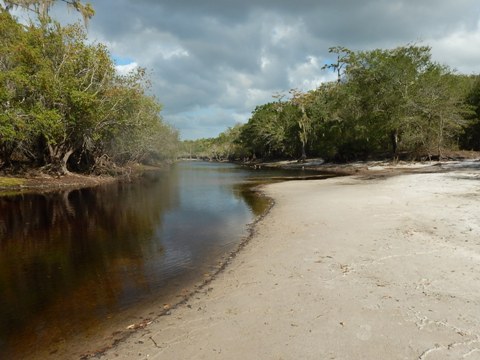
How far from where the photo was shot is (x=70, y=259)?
1147 centimetres

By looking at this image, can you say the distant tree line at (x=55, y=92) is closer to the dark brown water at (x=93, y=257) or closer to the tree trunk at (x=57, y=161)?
the tree trunk at (x=57, y=161)

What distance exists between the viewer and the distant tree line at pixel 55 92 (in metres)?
28.8

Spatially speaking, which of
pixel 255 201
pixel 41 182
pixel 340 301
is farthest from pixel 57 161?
pixel 340 301

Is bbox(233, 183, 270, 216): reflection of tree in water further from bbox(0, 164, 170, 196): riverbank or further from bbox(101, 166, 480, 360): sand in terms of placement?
bbox(0, 164, 170, 196): riverbank

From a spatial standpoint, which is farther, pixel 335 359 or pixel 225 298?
pixel 225 298

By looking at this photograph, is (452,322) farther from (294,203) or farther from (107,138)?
(107,138)

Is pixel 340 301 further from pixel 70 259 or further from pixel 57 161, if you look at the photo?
pixel 57 161

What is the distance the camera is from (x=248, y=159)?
11644 cm

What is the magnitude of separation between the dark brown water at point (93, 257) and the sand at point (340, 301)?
5.19ft

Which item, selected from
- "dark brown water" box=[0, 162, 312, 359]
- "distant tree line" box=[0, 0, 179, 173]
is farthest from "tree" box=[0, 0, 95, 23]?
"dark brown water" box=[0, 162, 312, 359]

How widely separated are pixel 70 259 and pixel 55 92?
2283cm

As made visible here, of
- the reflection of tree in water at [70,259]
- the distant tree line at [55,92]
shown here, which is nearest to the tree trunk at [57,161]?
the distant tree line at [55,92]

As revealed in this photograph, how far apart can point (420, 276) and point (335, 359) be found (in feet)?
12.2

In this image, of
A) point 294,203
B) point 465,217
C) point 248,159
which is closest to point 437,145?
point 294,203
